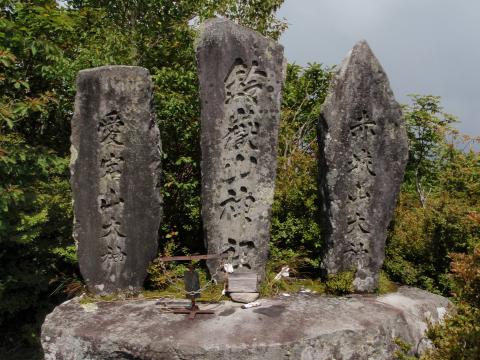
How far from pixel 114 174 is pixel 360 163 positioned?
3.17m

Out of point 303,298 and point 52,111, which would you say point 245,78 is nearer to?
point 303,298

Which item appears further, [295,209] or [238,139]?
[295,209]

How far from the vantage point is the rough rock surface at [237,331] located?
4395 millimetres

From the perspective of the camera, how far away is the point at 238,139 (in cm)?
585

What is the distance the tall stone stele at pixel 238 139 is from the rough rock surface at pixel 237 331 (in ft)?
3.18

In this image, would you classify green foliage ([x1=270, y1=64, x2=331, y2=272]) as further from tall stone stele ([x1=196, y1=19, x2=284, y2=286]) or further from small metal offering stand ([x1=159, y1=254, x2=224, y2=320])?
small metal offering stand ([x1=159, y1=254, x2=224, y2=320])

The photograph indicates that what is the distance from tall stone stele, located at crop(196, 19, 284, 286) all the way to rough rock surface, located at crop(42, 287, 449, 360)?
0.97 meters

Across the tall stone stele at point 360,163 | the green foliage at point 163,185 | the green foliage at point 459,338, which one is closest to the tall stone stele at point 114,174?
the green foliage at point 163,185

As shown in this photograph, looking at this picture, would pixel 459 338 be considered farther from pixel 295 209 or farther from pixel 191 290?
pixel 295 209

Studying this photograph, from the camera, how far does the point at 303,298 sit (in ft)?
18.3

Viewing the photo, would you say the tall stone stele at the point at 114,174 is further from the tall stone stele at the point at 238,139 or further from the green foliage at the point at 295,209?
the green foliage at the point at 295,209

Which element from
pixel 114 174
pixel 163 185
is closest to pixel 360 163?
pixel 114 174

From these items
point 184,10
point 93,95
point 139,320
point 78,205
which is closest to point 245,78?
point 93,95

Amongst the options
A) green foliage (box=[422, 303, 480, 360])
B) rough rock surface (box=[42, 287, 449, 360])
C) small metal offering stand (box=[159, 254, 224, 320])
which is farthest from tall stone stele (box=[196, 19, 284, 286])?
green foliage (box=[422, 303, 480, 360])
